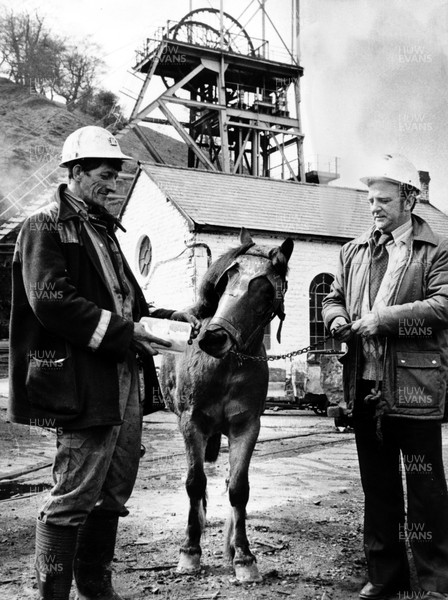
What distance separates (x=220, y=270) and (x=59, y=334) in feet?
4.54

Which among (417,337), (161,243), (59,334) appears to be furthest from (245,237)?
(161,243)

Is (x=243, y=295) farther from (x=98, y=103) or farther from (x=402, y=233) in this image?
(x=98, y=103)

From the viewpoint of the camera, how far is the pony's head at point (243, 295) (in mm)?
3631

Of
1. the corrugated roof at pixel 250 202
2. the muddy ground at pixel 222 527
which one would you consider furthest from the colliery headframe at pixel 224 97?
the muddy ground at pixel 222 527

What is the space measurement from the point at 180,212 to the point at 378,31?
46.4ft

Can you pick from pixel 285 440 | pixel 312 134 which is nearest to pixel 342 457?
pixel 285 440

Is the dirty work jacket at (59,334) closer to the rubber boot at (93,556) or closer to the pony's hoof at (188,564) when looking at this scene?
the rubber boot at (93,556)

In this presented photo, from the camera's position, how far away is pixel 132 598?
351cm

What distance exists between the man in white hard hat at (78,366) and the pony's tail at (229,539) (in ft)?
3.58

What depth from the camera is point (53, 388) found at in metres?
2.83

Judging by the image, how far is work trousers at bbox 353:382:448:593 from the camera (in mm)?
3375

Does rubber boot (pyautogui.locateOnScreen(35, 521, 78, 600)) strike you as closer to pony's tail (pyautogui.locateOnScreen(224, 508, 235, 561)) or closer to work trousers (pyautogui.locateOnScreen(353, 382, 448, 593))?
pony's tail (pyautogui.locateOnScreen(224, 508, 235, 561))

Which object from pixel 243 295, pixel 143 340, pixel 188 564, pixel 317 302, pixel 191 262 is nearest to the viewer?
pixel 143 340

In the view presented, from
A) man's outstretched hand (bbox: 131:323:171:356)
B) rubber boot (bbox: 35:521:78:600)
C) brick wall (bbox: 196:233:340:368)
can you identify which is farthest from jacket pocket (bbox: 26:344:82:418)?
brick wall (bbox: 196:233:340:368)
